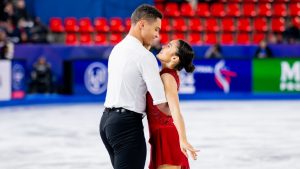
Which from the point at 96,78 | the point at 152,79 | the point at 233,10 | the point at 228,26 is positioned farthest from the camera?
the point at 233,10

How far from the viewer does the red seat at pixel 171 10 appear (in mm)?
23000

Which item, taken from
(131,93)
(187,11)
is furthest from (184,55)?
(187,11)

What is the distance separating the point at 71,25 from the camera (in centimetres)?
2248

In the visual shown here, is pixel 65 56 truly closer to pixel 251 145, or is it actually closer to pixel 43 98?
pixel 43 98

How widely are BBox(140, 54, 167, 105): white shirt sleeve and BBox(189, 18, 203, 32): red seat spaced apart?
18.4m

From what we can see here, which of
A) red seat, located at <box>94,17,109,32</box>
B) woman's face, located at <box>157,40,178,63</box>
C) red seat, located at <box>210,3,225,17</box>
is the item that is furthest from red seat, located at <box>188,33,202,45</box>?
woman's face, located at <box>157,40,178,63</box>

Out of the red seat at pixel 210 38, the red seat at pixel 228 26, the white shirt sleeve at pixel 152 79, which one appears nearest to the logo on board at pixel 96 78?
the red seat at pixel 210 38

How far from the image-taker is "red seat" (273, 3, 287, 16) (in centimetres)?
2331

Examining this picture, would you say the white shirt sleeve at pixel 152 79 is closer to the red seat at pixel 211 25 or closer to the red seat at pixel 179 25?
the red seat at pixel 179 25

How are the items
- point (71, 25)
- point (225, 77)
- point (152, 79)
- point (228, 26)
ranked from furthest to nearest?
point (228, 26) → point (71, 25) → point (225, 77) → point (152, 79)

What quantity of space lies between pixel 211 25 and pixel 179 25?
112cm

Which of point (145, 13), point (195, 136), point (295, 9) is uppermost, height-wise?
point (295, 9)

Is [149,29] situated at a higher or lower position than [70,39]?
lower

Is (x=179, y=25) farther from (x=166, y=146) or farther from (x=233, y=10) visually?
(x=166, y=146)
